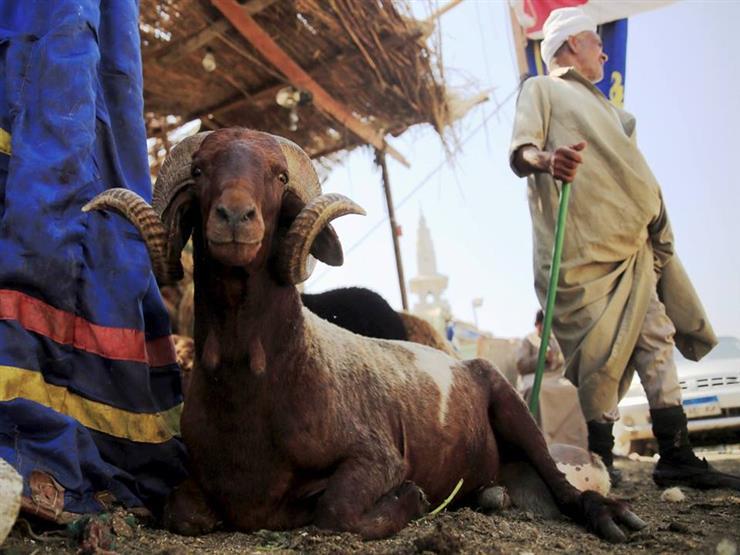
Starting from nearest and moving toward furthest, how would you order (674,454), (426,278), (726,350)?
(674,454) → (726,350) → (426,278)

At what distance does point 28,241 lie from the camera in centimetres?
273

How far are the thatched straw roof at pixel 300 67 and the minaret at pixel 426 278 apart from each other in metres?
38.9

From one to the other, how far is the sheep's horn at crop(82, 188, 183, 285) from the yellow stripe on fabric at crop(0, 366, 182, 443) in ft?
1.99

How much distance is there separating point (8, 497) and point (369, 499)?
120 centimetres

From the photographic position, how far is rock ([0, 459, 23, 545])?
6.37ft

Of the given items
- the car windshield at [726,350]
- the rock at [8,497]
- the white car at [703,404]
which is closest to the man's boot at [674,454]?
the rock at [8,497]

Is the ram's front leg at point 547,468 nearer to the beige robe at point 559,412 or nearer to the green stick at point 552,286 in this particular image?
the green stick at point 552,286

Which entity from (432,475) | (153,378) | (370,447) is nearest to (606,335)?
(432,475)

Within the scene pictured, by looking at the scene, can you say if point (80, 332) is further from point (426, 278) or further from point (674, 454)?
point (426, 278)

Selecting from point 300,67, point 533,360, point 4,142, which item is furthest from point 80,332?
point 533,360

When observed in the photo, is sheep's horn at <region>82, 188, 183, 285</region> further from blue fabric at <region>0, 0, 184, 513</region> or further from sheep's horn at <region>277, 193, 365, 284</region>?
sheep's horn at <region>277, 193, 365, 284</region>

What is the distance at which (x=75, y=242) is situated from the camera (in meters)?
Result: 2.95

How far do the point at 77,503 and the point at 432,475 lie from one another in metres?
1.47

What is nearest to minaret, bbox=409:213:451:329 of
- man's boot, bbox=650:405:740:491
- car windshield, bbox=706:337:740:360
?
car windshield, bbox=706:337:740:360
